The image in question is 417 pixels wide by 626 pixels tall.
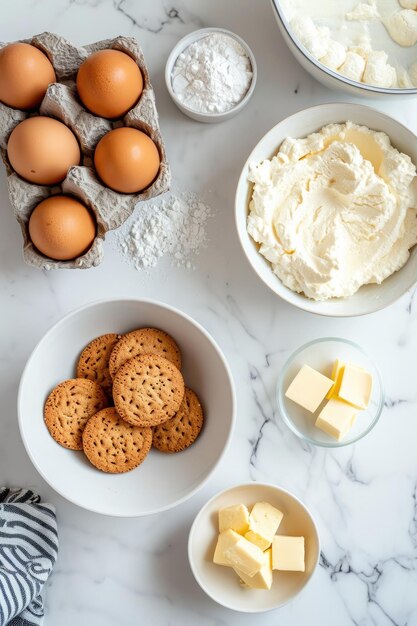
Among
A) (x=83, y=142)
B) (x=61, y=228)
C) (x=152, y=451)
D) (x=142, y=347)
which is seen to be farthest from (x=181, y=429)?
(x=83, y=142)

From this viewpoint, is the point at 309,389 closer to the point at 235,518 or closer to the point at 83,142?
the point at 235,518

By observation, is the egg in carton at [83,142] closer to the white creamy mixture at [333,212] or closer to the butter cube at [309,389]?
the white creamy mixture at [333,212]

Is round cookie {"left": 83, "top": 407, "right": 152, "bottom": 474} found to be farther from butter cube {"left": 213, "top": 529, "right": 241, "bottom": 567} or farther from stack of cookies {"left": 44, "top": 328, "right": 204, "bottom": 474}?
butter cube {"left": 213, "top": 529, "right": 241, "bottom": 567}

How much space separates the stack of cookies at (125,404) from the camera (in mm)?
1416

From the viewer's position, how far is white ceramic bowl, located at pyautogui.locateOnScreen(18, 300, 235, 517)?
4.58 feet

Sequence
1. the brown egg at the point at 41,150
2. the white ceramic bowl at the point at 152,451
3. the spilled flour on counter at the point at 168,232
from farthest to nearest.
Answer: the spilled flour on counter at the point at 168,232, the white ceramic bowl at the point at 152,451, the brown egg at the point at 41,150

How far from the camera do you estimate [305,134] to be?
146cm

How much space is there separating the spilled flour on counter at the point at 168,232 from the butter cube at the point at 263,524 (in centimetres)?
54

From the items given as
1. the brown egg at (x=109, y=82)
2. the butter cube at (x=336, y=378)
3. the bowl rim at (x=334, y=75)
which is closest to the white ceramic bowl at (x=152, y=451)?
the butter cube at (x=336, y=378)

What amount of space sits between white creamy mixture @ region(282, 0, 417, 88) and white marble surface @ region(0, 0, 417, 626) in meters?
0.10

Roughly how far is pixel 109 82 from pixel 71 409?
652mm

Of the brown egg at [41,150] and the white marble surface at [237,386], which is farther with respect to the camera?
the white marble surface at [237,386]

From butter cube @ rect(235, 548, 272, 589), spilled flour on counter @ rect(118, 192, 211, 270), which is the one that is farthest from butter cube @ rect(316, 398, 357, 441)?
spilled flour on counter @ rect(118, 192, 211, 270)

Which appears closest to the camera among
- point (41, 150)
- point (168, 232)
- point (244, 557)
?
point (41, 150)
